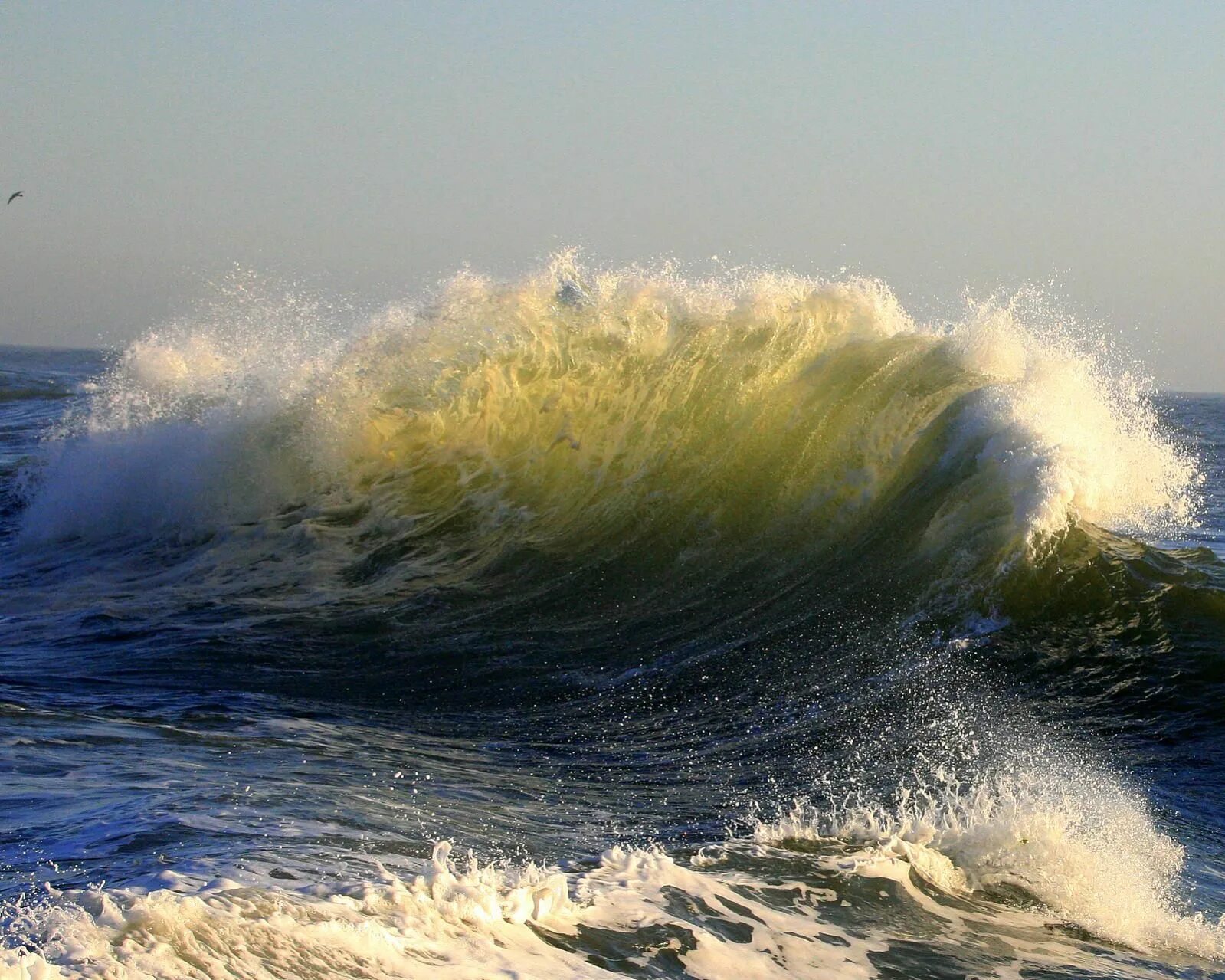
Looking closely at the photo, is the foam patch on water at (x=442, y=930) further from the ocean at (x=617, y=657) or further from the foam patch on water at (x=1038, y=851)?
the foam patch on water at (x=1038, y=851)

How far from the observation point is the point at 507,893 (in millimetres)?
4594

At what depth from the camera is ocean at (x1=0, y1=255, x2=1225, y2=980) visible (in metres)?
4.78

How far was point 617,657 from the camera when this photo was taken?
9594mm

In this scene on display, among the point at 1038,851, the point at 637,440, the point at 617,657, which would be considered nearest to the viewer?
the point at 1038,851

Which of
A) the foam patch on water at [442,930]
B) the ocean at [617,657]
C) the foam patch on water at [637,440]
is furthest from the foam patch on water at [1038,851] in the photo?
the foam patch on water at [637,440]

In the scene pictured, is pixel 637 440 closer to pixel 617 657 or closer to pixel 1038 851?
pixel 617 657

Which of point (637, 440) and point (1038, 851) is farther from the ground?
point (637, 440)

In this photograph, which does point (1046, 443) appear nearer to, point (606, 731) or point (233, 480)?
point (606, 731)

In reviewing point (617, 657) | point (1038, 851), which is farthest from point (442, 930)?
point (617, 657)

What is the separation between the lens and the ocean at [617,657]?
15.7ft

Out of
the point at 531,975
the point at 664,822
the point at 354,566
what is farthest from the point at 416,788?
the point at 354,566

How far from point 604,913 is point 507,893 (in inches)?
14.8

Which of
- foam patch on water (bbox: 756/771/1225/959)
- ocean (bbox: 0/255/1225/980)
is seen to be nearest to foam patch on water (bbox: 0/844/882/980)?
ocean (bbox: 0/255/1225/980)

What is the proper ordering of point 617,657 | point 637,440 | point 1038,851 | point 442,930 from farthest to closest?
point 637,440 < point 617,657 < point 1038,851 < point 442,930
